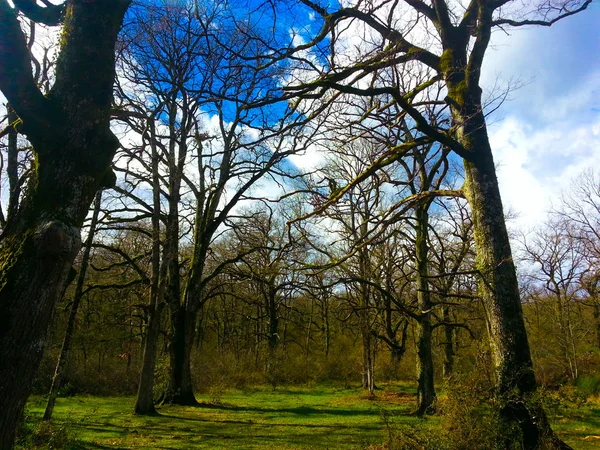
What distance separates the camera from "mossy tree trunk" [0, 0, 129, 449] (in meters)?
2.92

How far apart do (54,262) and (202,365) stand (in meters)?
20.1

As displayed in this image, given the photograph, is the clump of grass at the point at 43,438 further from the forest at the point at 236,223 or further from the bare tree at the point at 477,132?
the bare tree at the point at 477,132

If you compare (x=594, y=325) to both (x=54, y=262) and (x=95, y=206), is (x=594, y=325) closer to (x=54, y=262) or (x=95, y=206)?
(x=95, y=206)

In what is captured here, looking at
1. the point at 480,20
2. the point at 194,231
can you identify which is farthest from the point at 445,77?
the point at 194,231

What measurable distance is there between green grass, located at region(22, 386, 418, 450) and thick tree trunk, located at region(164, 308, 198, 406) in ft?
1.97

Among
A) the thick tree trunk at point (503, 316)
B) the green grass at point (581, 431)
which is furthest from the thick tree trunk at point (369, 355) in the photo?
the thick tree trunk at point (503, 316)

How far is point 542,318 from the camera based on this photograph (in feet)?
104

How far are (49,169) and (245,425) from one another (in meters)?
10.5

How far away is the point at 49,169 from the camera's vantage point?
334 centimetres

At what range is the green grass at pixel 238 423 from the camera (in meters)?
8.93

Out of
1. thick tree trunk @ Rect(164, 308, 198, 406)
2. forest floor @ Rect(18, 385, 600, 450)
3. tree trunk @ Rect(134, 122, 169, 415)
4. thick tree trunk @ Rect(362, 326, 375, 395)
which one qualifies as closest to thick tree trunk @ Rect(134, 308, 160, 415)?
tree trunk @ Rect(134, 122, 169, 415)

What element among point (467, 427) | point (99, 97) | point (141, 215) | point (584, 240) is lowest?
point (467, 427)

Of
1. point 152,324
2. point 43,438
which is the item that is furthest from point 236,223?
point 43,438

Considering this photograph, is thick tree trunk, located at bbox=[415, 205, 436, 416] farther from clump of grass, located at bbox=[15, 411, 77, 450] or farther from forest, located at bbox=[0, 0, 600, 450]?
clump of grass, located at bbox=[15, 411, 77, 450]
